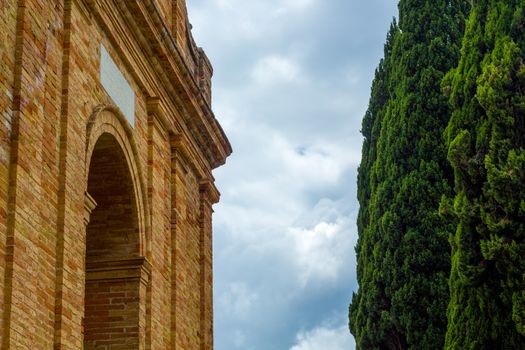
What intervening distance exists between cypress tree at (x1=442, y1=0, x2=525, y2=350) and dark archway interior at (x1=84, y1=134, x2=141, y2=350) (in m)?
6.37

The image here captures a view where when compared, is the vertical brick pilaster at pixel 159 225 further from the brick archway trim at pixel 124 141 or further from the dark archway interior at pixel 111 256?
the dark archway interior at pixel 111 256

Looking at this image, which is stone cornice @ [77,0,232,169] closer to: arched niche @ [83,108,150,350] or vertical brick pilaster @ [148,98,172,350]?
vertical brick pilaster @ [148,98,172,350]

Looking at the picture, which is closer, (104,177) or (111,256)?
(111,256)

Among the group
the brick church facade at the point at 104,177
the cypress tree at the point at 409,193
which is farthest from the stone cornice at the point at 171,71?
the cypress tree at the point at 409,193

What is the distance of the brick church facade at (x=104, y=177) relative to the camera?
8.16 metres

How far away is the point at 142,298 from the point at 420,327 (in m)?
8.81

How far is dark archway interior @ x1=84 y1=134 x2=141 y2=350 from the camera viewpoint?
1127 cm

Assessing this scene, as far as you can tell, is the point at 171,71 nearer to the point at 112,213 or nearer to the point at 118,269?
the point at 112,213

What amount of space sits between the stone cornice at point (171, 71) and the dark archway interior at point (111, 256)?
1.27 metres

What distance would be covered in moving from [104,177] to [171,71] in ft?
6.68

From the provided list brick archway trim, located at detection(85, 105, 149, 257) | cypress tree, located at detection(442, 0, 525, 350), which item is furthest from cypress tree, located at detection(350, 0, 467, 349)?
brick archway trim, located at detection(85, 105, 149, 257)

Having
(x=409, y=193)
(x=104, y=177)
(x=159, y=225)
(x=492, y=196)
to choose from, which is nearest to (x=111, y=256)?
(x=104, y=177)

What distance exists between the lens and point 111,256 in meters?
11.5

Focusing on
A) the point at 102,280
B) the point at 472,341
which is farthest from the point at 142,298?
the point at 472,341
